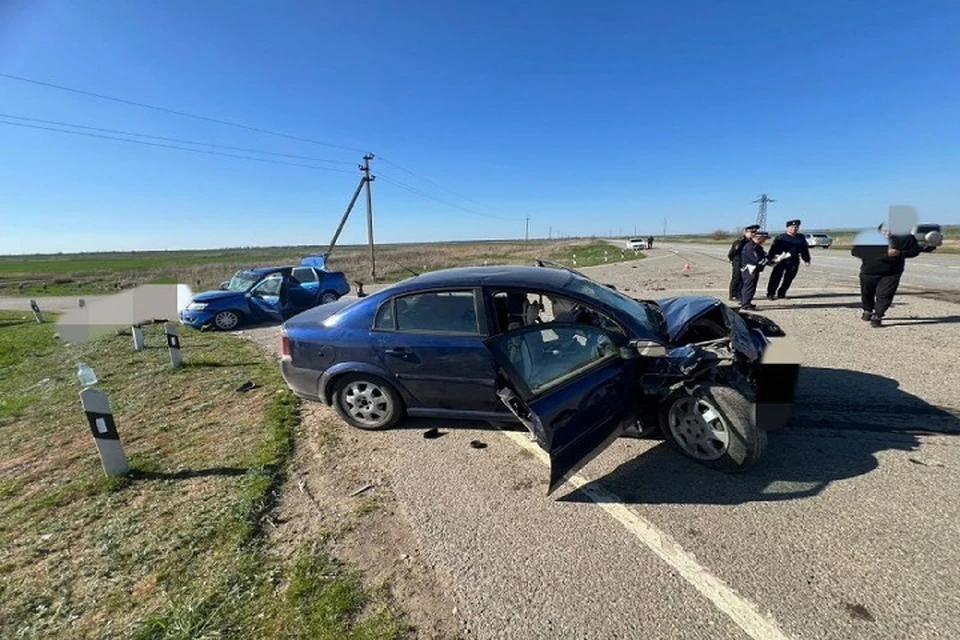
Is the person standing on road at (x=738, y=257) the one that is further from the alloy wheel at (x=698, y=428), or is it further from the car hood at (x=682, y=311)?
the alloy wheel at (x=698, y=428)

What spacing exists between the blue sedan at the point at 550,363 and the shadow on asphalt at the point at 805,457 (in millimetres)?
177

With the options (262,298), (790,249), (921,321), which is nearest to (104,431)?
(262,298)

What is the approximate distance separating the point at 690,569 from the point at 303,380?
3611 mm

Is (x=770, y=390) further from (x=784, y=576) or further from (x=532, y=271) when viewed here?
(x=532, y=271)

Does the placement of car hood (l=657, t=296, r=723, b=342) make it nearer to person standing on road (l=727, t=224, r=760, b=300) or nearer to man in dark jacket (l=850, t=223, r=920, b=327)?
man in dark jacket (l=850, t=223, r=920, b=327)

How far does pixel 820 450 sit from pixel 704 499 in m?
1.27

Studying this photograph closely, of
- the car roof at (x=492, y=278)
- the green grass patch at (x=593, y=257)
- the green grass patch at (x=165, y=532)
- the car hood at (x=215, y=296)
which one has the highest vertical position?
the car roof at (x=492, y=278)

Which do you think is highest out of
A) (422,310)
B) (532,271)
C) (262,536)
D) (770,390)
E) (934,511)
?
(532,271)

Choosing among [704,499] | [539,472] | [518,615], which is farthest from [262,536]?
[704,499]

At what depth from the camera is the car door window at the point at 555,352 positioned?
2.75 meters

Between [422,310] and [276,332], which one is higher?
[422,310]

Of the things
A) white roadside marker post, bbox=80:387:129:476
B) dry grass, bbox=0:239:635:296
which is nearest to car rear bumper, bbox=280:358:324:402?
white roadside marker post, bbox=80:387:129:476

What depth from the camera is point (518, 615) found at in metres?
2.03

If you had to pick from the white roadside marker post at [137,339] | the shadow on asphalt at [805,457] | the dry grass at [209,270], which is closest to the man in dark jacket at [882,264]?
the shadow on asphalt at [805,457]
